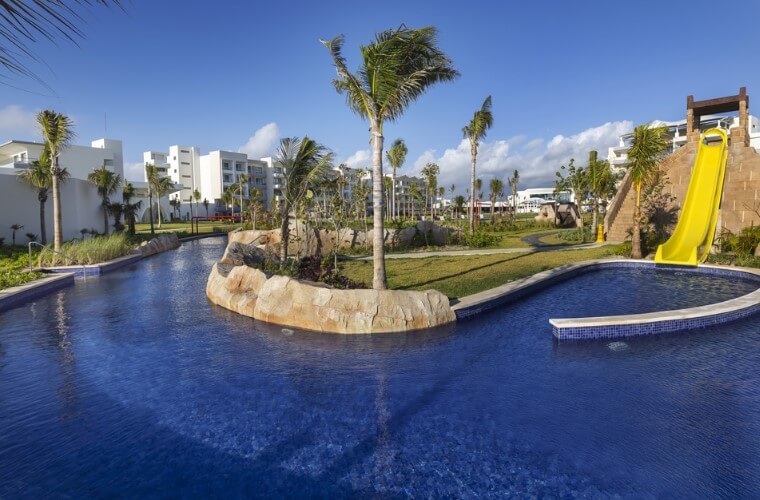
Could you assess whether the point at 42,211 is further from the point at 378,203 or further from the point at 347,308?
the point at 347,308

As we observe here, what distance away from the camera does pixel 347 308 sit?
395 inches

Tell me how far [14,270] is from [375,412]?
55.6 ft

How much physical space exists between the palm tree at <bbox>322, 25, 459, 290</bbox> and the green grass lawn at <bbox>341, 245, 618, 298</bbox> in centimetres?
293

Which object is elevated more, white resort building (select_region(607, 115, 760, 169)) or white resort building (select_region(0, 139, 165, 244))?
white resort building (select_region(607, 115, 760, 169))

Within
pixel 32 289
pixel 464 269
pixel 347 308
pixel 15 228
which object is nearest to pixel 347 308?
pixel 347 308

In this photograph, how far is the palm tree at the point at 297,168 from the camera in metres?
16.8

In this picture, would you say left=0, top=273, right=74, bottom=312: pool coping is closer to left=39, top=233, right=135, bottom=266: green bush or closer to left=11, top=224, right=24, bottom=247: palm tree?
left=39, top=233, right=135, bottom=266: green bush

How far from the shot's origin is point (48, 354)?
9.00 metres

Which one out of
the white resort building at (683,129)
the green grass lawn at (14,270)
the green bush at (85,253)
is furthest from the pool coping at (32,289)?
the white resort building at (683,129)

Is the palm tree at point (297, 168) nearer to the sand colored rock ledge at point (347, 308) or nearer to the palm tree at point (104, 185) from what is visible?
the sand colored rock ledge at point (347, 308)

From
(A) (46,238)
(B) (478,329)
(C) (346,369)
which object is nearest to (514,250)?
(B) (478,329)

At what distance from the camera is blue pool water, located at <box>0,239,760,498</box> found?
4.91 m

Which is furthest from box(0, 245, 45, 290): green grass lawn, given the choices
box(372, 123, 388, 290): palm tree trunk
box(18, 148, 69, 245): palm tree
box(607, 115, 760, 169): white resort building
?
box(607, 115, 760, 169): white resort building

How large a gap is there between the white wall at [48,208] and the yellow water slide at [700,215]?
1350 inches
